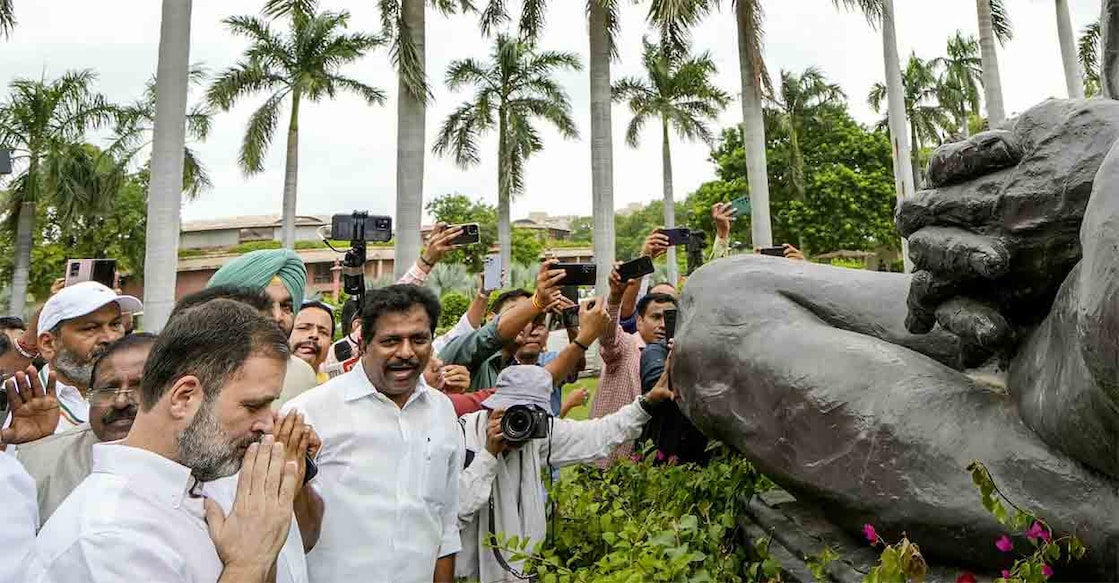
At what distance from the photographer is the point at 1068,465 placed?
73.9 inches

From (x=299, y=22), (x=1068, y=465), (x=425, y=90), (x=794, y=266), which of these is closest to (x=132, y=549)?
(x=1068, y=465)

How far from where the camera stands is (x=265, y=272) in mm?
2848

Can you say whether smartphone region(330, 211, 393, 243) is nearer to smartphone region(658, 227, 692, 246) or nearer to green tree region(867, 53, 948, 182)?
smartphone region(658, 227, 692, 246)

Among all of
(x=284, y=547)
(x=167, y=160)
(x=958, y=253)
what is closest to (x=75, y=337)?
(x=284, y=547)

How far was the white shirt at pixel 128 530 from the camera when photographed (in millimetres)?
1272

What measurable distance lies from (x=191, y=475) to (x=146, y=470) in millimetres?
80

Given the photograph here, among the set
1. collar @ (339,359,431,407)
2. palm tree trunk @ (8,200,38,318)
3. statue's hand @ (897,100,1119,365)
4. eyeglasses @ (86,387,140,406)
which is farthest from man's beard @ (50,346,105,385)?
palm tree trunk @ (8,200,38,318)

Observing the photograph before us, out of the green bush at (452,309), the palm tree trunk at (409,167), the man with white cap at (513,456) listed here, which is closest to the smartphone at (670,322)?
the man with white cap at (513,456)

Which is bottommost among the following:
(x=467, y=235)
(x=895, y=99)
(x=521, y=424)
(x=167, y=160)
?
(x=521, y=424)

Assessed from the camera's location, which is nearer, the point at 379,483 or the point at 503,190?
the point at 379,483

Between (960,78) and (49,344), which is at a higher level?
(960,78)

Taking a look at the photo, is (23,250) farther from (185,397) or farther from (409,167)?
(185,397)

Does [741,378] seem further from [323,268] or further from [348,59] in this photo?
[323,268]

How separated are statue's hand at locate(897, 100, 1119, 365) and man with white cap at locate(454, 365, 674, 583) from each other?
1265 millimetres
